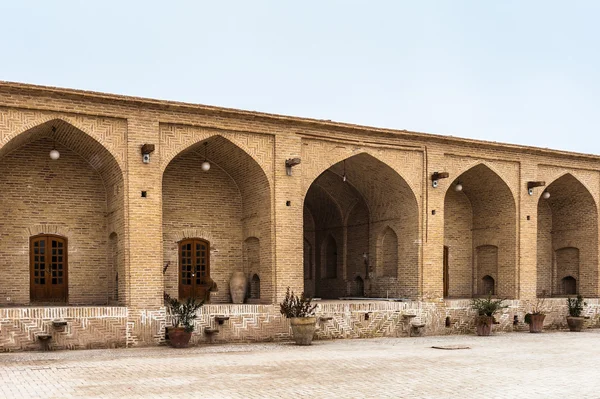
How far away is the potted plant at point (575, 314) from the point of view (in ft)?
65.1

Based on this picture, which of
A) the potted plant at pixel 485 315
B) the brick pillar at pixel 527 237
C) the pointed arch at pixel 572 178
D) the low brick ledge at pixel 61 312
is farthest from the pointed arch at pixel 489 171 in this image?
the low brick ledge at pixel 61 312

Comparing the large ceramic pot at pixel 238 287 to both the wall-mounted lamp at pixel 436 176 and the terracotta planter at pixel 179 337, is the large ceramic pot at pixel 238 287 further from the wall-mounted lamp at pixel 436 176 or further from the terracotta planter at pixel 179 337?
the wall-mounted lamp at pixel 436 176

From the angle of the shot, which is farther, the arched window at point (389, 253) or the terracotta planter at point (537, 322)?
the arched window at point (389, 253)

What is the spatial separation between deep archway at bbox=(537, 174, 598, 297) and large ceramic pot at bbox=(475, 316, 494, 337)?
5477 millimetres

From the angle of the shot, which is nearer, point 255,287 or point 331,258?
point 255,287

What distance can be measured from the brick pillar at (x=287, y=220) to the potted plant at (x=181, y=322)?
2290mm

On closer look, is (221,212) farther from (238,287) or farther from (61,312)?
(61,312)

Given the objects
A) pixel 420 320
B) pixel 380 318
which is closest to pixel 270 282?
pixel 380 318

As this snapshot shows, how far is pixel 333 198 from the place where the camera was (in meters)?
22.1

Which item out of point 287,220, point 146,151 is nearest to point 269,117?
point 287,220

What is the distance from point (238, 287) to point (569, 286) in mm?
11986

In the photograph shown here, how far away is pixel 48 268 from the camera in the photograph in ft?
51.0

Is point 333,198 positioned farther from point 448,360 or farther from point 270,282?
point 448,360

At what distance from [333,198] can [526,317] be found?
6.91 m
